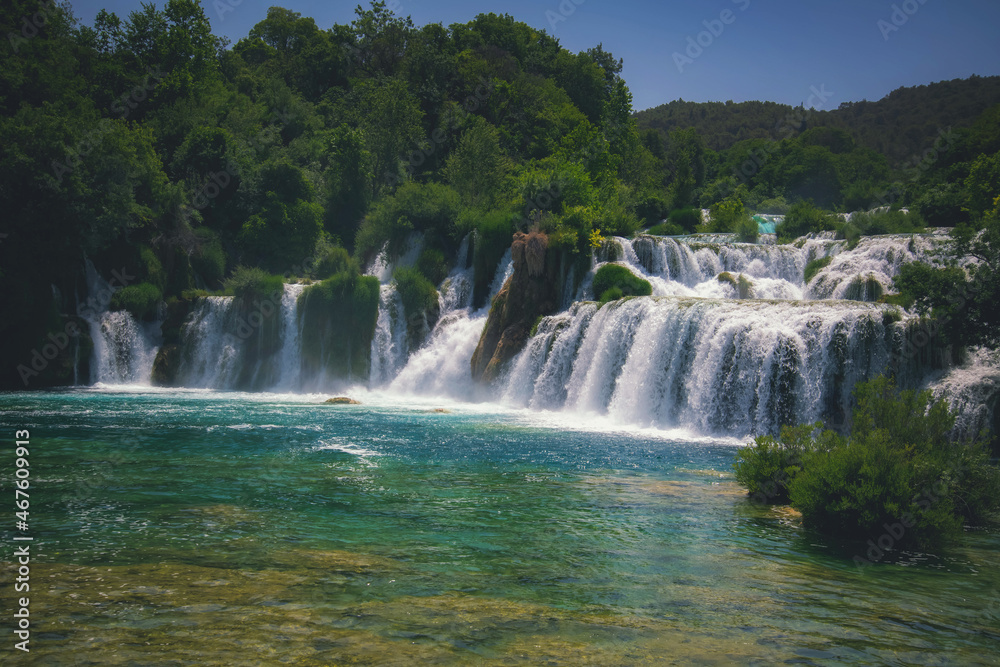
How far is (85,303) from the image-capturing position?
114 ft

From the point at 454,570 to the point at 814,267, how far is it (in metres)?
26.4

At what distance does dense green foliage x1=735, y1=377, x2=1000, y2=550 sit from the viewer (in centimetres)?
965

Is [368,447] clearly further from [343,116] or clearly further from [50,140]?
[343,116]

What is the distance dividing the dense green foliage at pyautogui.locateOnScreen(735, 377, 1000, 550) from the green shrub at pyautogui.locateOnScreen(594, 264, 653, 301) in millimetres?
18691

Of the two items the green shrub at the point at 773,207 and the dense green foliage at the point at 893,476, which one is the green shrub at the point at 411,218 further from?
the green shrub at the point at 773,207

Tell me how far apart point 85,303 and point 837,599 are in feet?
119

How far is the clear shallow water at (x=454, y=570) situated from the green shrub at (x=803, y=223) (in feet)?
84.2

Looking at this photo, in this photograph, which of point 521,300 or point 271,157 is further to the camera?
point 271,157

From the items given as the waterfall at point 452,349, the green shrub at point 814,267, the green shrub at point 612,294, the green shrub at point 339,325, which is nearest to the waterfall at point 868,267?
the green shrub at point 814,267

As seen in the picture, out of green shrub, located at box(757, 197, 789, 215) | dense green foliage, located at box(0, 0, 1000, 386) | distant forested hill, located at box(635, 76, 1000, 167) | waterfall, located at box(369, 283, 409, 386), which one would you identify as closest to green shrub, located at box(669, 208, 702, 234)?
dense green foliage, located at box(0, 0, 1000, 386)

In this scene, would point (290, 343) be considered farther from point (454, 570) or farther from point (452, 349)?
point (454, 570)

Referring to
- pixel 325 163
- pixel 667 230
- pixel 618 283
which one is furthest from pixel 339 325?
pixel 667 230

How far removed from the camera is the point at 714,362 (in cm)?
2139

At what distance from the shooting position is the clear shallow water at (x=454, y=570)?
609cm
